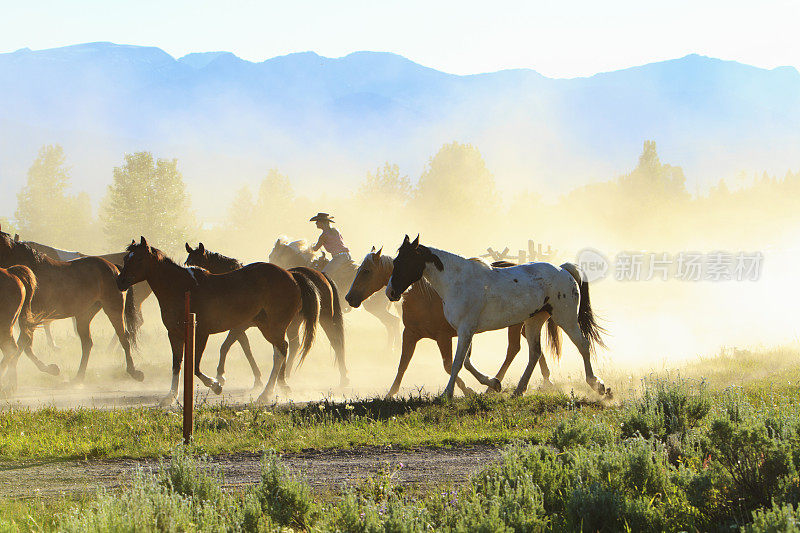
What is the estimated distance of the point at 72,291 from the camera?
1683cm

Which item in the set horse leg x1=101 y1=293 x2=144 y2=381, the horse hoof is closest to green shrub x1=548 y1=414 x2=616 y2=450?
the horse hoof

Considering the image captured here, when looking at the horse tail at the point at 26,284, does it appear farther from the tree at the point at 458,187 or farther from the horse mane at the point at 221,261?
the tree at the point at 458,187

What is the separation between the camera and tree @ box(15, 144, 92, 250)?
233 ft

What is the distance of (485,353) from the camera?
1016 inches

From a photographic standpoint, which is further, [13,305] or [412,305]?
[13,305]

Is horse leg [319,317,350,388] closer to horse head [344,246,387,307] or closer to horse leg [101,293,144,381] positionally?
horse head [344,246,387,307]

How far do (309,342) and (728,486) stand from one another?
965cm

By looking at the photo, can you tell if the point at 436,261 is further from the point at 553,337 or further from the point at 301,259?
the point at 301,259


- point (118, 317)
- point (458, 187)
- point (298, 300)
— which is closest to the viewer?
point (298, 300)

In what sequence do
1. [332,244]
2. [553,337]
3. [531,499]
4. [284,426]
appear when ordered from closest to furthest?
[531,499] → [284,426] → [553,337] → [332,244]

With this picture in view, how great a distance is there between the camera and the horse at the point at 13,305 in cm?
1480

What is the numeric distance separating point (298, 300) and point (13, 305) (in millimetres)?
5586

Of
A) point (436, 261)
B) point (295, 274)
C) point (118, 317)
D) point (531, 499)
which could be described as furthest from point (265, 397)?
point (531, 499)

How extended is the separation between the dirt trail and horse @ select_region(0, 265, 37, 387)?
6693 millimetres
